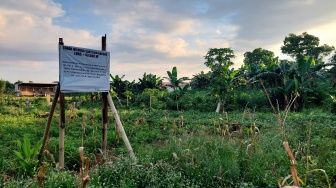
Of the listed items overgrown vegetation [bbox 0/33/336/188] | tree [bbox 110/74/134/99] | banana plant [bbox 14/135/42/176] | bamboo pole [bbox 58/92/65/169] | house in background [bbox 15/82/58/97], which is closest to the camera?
overgrown vegetation [bbox 0/33/336/188]

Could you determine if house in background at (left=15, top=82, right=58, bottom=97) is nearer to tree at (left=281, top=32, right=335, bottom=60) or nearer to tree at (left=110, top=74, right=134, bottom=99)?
tree at (left=110, top=74, right=134, bottom=99)

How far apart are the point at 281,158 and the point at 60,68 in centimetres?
327

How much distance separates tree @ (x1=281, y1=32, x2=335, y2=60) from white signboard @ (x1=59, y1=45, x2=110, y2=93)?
29.3m

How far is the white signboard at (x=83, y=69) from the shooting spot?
13.9ft

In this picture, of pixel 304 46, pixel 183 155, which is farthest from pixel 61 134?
pixel 304 46

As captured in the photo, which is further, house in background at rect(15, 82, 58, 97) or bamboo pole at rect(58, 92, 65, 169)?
house in background at rect(15, 82, 58, 97)

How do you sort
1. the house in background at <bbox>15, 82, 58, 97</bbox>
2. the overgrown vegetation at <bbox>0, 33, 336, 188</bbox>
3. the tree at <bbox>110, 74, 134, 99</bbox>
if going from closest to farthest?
the overgrown vegetation at <bbox>0, 33, 336, 188</bbox>
the tree at <bbox>110, 74, 134, 99</bbox>
the house in background at <bbox>15, 82, 58, 97</bbox>

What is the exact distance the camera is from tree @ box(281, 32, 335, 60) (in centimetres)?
2969

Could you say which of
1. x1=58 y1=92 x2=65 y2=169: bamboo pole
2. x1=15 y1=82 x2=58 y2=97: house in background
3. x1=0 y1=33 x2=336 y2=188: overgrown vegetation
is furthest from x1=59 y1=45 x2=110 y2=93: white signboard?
x1=15 y1=82 x2=58 y2=97: house in background

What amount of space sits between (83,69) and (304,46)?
99.2 feet

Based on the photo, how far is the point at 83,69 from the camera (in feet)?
14.9

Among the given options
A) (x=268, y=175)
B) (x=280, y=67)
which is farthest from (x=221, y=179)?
(x=280, y=67)

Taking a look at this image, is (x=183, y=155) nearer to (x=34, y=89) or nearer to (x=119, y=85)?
(x=119, y=85)

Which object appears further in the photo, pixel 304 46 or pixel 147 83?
pixel 304 46
